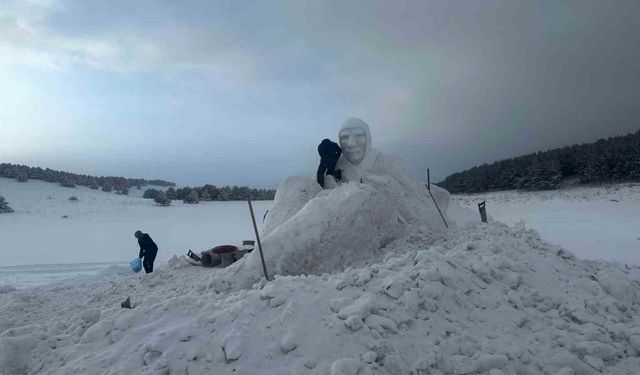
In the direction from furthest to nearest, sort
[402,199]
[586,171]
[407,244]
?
[586,171], [402,199], [407,244]

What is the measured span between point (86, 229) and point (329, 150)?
19.5 metres

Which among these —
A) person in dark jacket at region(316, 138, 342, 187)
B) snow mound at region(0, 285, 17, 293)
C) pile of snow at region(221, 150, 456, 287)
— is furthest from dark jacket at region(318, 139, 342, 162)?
snow mound at region(0, 285, 17, 293)

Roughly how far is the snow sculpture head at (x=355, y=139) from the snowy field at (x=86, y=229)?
318 inches

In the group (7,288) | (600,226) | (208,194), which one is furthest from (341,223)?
(208,194)

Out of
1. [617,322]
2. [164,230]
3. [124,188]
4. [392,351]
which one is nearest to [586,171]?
[164,230]

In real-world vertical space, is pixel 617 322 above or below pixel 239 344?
below

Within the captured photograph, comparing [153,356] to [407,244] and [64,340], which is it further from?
[407,244]

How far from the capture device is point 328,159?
8430 millimetres

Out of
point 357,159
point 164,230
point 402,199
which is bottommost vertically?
point 164,230

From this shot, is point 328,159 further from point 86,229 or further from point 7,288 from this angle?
point 86,229

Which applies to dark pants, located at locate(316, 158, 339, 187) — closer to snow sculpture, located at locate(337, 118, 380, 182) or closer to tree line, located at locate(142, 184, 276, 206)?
snow sculpture, located at locate(337, 118, 380, 182)

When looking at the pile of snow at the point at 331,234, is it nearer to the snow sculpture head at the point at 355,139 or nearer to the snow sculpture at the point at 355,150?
the snow sculpture at the point at 355,150

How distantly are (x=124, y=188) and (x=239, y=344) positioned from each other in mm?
46509

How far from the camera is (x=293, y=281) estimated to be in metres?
4.15
